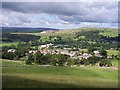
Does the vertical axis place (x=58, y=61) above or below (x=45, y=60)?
below

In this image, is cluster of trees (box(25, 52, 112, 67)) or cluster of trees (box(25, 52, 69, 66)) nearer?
cluster of trees (box(25, 52, 69, 66))

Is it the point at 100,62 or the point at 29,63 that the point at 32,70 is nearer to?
the point at 29,63

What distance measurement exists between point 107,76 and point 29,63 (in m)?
27.0

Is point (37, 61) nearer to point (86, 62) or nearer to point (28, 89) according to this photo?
point (86, 62)

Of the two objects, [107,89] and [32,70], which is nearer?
[107,89]

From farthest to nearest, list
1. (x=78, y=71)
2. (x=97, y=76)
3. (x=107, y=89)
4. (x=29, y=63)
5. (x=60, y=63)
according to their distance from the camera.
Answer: (x=60, y=63) < (x=29, y=63) < (x=78, y=71) < (x=97, y=76) < (x=107, y=89)

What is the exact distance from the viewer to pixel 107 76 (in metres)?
63.5

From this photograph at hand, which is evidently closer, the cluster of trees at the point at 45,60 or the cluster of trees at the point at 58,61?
the cluster of trees at the point at 45,60

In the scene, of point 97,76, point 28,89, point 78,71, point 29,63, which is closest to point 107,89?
point 28,89

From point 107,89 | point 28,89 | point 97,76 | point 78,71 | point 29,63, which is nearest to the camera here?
point 28,89

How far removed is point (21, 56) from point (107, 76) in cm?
4373

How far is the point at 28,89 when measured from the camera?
3625cm

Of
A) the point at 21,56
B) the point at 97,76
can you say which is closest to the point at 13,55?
the point at 21,56

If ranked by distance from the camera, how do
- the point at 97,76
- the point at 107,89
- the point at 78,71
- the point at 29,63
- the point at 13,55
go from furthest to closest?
the point at 13,55
the point at 29,63
the point at 78,71
the point at 97,76
the point at 107,89
